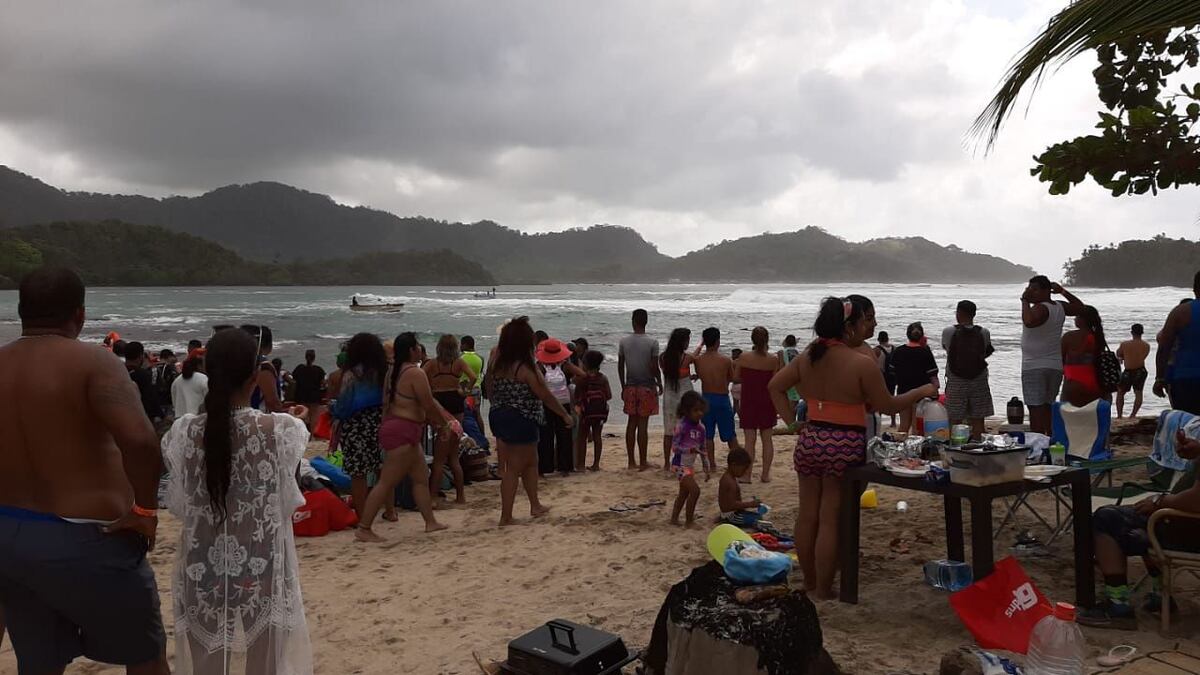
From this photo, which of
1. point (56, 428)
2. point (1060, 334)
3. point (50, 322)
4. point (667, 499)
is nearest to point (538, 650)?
point (56, 428)

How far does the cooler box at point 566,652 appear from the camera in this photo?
307cm

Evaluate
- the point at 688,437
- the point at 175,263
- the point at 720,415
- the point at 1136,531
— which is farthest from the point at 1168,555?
the point at 175,263

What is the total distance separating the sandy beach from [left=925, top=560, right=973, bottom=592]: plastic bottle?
0.29 ft

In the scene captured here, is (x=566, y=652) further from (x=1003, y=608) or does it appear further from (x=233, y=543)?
(x=1003, y=608)

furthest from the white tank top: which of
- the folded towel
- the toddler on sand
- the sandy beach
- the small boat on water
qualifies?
the small boat on water

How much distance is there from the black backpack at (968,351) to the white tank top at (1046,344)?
615 millimetres

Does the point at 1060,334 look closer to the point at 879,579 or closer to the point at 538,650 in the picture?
the point at 879,579

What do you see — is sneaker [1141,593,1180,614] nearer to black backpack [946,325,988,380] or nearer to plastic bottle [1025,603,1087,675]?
plastic bottle [1025,603,1087,675]

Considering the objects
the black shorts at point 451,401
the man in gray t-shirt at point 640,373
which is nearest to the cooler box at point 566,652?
the black shorts at point 451,401

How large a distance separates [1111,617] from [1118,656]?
438 millimetres

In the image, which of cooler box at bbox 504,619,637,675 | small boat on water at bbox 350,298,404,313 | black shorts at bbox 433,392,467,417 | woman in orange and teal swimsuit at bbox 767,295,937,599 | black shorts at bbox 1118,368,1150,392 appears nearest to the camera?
cooler box at bbox 504,619,637,675

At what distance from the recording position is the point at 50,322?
230 centimetres

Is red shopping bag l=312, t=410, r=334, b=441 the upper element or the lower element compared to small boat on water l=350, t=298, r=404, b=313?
lower

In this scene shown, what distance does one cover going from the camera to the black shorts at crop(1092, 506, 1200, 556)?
3410 mm
